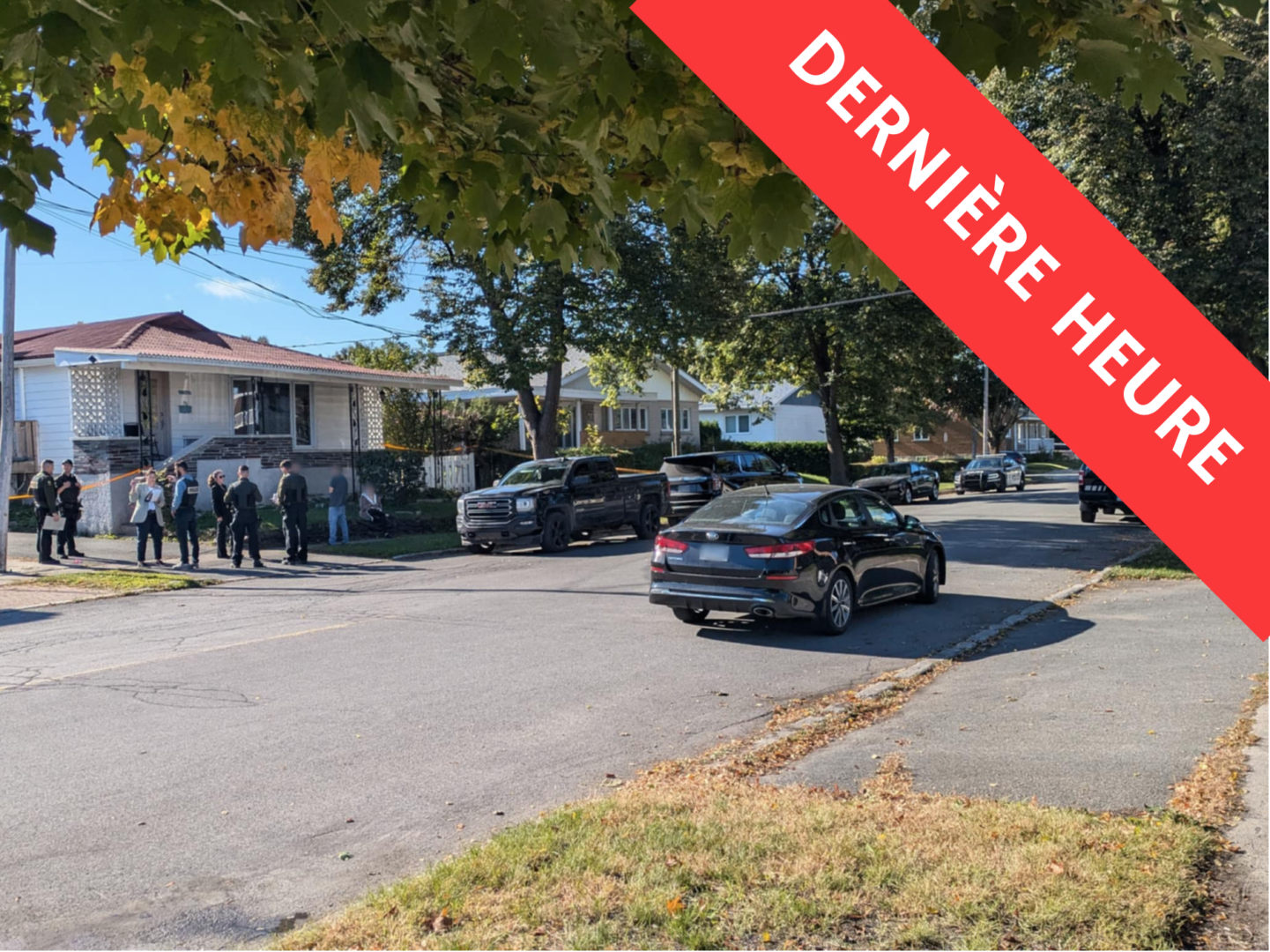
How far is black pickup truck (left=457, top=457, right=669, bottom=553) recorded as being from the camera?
20.9 metres

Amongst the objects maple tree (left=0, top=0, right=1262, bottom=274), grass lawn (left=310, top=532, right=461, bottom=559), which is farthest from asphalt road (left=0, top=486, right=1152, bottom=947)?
grass lawn (left=310, top=532, right=461, bottom=559)

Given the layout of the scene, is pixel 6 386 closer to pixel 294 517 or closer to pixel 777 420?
pixel 294 517

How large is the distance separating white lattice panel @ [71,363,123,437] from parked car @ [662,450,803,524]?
13164mm

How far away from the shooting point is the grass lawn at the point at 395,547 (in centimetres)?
2097

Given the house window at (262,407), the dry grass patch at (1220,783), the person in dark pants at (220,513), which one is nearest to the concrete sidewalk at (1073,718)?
the dry grass patch at (1220,783)

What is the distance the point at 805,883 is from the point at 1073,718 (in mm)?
3505

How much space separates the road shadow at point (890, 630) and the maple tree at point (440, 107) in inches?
227

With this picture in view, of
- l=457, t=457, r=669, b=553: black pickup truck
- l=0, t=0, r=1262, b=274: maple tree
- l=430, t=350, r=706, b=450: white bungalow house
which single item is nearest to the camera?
l=0, t=0, r=1262, b=274: maple tree

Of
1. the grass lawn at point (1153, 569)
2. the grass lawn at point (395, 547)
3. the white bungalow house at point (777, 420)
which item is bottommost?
the grass lawn at point (1153, 569)

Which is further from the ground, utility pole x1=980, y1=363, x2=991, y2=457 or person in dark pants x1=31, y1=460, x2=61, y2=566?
utility pole x1=980, y1=363, x2=991, y2=457

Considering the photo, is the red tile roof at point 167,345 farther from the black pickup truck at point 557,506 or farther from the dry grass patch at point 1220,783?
the dry grass patch at point 1220,783

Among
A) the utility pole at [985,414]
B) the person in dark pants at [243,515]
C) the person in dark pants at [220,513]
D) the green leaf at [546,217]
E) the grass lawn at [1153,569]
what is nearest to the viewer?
the green leaf at [546,217]

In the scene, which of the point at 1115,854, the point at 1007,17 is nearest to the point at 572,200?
the point at 1007,17

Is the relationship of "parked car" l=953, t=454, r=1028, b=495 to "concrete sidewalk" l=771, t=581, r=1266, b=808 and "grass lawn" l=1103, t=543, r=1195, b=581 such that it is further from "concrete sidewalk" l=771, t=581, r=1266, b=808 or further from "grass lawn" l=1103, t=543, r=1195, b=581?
"concrete sidewalk" l=771, t=581, r=1266, b=808
